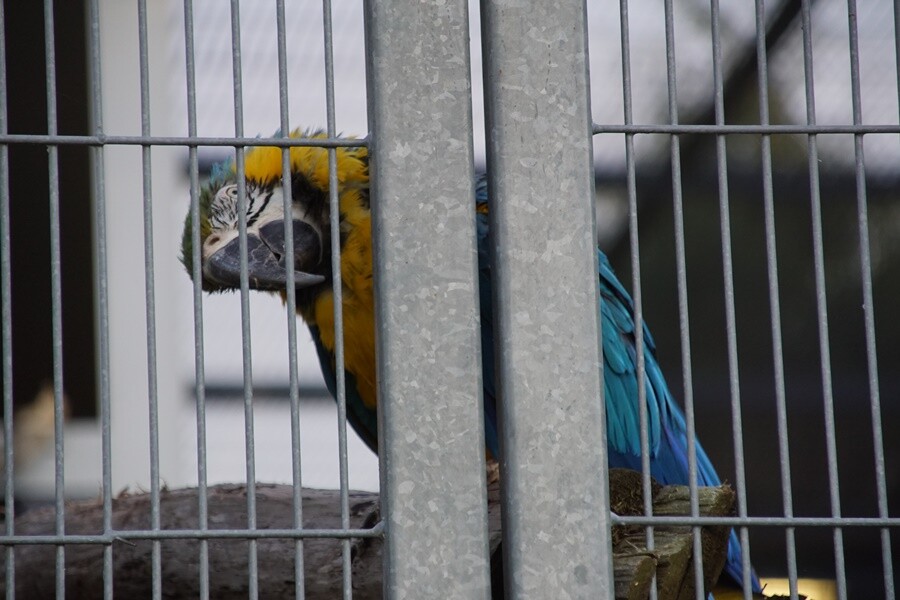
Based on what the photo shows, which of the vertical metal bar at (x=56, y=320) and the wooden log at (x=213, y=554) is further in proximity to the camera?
the wooden log at (x=213, y=554)

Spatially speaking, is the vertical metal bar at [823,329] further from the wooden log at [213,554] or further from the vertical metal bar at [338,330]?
the wooden log at [213,554]

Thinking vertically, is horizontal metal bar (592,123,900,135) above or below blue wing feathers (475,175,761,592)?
above

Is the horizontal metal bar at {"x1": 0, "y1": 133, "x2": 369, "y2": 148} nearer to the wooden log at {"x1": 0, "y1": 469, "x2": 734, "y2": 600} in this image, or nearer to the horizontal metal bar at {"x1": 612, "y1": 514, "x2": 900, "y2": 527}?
the horizontal metal bar at {"x1": 612, "y1": 514, "x2": 900, "y2": 527}

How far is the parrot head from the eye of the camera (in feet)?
5.50

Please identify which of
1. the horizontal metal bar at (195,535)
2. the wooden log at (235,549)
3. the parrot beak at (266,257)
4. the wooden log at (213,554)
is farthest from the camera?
the parrot beak at (266,257)

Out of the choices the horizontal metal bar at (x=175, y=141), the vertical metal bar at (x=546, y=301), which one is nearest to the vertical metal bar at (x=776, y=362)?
the vertical metal bar at (x=546, y=301)

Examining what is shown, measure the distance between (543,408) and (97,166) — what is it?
444mm

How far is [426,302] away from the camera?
101cm

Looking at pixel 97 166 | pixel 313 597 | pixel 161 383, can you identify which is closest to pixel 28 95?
pixel 161 383

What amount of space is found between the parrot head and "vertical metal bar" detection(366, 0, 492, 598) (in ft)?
2.13

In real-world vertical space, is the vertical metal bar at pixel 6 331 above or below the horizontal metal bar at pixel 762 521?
above

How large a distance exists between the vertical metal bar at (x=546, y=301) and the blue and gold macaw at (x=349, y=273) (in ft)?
2.15

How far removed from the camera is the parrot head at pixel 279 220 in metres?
1.68

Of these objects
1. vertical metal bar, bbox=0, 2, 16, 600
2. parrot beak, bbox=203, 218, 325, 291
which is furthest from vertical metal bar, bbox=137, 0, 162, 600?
parrot beak, bbox=203, 218, 325, 291
